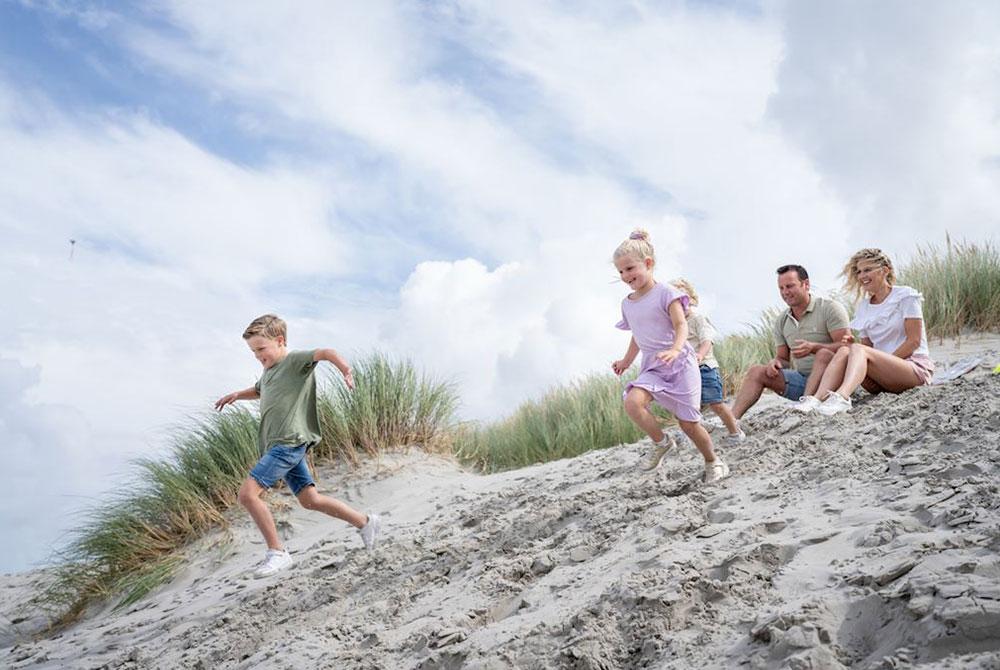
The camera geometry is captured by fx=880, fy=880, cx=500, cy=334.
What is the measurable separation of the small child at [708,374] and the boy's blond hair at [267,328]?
2912 millimetres

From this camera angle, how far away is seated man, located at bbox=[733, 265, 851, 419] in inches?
248

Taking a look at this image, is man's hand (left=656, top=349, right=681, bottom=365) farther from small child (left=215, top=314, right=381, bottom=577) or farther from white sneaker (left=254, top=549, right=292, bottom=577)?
white sneaker (left=254, top=549, right=292, bottom=577)

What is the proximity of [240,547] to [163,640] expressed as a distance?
1994mm

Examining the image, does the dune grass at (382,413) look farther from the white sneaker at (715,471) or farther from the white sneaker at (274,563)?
the white sneaker at (715,471)

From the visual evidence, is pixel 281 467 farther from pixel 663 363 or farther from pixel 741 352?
pixel 741 352

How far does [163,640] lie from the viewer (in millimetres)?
5801

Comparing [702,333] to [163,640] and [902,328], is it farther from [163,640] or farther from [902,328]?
[163,640]

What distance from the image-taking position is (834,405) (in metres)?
5.86

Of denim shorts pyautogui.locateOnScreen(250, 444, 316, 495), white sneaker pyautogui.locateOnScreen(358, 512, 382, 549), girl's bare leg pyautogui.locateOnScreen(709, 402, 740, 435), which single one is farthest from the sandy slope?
denim shorts pyautogui.locateOnScreen(250, 444, 316, 495)

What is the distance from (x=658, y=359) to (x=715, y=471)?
741 mm

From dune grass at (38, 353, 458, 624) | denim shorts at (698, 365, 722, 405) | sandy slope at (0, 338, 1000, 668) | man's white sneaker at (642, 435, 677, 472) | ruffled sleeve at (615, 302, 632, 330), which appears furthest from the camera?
dune grass at (38, 353, 458, 624)

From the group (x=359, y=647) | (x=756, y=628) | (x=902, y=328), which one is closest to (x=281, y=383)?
(x=359, y=647)

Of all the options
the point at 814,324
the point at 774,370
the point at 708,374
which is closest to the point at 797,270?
the point at 814,324

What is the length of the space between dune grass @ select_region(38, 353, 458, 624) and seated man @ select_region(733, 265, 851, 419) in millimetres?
3949
